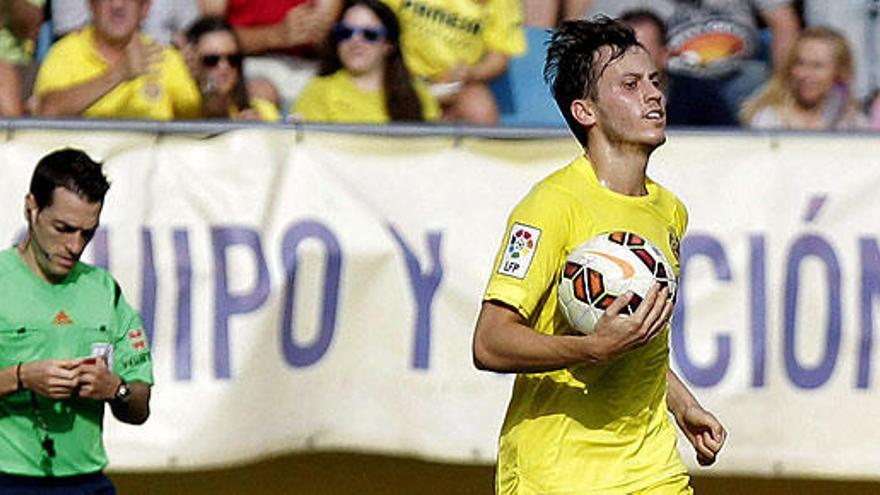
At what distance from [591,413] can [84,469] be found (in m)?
1.90

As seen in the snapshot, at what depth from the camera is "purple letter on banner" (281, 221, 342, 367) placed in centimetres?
730

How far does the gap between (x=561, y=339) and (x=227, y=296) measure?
3.15 m

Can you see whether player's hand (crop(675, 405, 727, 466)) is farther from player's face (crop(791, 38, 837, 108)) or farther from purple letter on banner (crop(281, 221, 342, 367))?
player's face (crop(791, 38, 837, 108))

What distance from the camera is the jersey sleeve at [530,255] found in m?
4.49

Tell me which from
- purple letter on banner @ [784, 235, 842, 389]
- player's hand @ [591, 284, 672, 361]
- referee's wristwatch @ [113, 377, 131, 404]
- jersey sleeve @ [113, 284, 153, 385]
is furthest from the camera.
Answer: purple letter on banner @ [784, 235, 842, 389]

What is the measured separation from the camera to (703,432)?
488 cm

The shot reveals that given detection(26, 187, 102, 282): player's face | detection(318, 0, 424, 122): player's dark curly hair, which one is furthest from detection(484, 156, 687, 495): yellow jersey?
detection(318, 0, 424, 122): player's dark curly hair

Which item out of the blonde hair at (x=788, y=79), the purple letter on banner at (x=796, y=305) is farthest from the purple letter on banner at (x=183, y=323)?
the blonde hair at (x=788, y=79)

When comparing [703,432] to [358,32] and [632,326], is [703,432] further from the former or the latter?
[358,32]

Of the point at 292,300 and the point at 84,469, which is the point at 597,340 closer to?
the point at 84,469

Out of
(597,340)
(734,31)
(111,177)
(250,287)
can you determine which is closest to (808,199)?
(734,31)

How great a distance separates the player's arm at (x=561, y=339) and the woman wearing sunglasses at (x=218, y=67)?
Answer: 3582 mm

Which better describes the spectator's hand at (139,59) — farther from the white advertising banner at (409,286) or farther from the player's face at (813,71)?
A: the player's face at (813,71)

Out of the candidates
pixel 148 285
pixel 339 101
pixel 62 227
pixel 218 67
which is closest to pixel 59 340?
pixel 62 227
